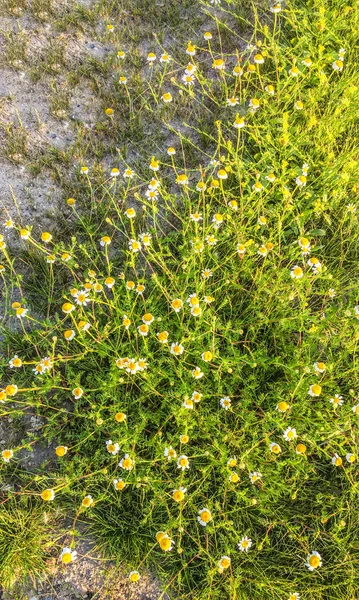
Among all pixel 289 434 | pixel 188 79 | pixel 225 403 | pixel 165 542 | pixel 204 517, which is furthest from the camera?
pixel 188 79

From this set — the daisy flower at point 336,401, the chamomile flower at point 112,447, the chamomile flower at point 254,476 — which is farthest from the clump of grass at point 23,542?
the daisy flower at point 336,401

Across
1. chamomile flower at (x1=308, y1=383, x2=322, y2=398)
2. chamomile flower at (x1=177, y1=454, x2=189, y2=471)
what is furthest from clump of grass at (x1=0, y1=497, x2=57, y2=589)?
chamomile flower at (x1=308, y1=383, x2=322, y2=398)

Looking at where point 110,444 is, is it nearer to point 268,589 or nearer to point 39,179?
point 268,589

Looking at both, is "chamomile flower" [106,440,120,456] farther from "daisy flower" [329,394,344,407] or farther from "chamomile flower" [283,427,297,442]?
"daisy flower" [329,394,344,407]

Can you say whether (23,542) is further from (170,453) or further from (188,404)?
(188,404)

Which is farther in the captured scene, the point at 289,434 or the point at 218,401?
the point at 218,401

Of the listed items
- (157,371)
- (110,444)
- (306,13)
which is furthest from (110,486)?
(306,13)

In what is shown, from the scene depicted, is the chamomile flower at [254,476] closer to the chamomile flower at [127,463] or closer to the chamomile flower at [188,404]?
the chamomile flower at [188,404]

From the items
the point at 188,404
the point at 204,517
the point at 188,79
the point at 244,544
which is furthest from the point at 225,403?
the point at 188,79
